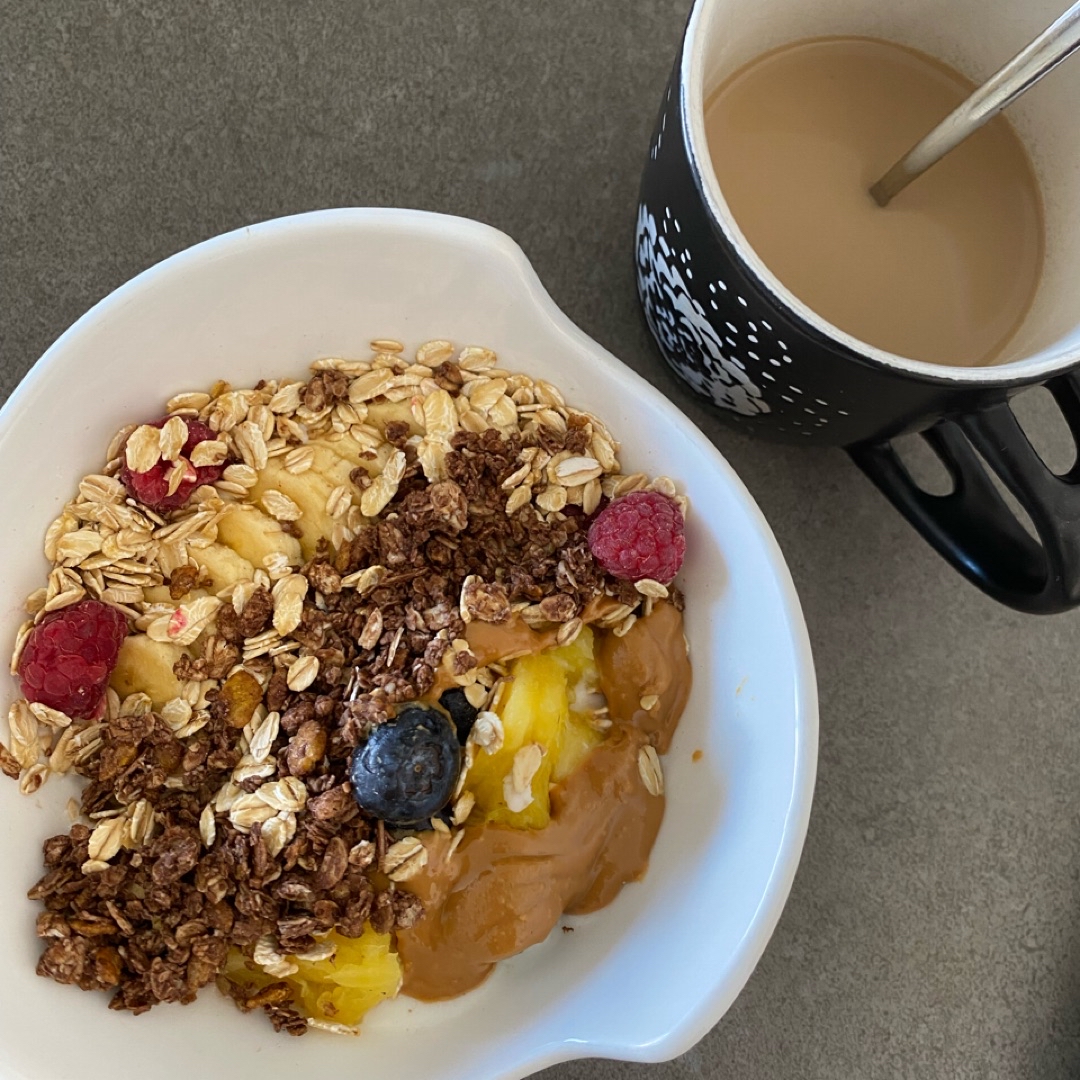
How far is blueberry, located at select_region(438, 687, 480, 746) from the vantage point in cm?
70

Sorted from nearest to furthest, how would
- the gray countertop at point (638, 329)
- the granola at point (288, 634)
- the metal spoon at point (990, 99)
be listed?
the metal spoon at point (990, 99) → the granola at point (288, 634) → the gray countertop at point (638, 329)

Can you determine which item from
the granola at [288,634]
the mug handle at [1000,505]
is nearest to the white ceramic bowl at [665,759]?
the granola at [288,634]

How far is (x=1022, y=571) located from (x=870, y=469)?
6.2 inches

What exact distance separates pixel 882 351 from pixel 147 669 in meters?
0.52

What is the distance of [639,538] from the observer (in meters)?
0.70

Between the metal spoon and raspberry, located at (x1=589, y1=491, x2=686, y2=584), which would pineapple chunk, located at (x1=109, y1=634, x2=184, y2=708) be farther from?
the metal spoon

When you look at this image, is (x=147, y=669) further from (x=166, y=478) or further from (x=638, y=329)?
(x=638, y=329)

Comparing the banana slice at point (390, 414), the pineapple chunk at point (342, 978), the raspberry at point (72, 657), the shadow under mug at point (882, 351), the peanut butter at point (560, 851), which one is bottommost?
the pineapple chunk at point (342, 978)

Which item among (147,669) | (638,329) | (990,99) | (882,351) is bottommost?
(147,669)

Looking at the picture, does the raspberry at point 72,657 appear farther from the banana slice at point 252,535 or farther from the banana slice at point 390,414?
the banana slice at point 390,414

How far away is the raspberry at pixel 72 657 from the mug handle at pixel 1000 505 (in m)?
0.57

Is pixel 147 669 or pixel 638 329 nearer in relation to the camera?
pixel 147 669

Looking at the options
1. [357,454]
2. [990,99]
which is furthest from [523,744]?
[990,99]

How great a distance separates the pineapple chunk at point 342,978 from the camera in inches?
27.0
